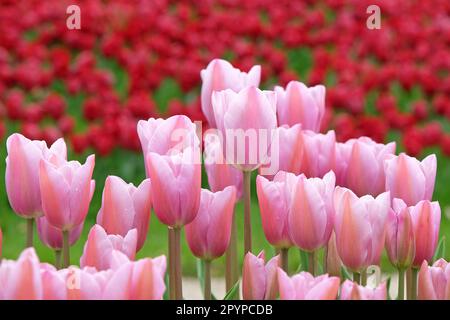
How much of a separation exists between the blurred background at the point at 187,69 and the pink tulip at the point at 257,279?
310cm

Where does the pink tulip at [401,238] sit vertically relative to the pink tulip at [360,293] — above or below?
above

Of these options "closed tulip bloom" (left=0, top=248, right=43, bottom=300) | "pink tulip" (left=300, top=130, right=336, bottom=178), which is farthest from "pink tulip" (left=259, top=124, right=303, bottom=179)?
"closed tulip bloom" (left=0, top=248, right=43, bottom=300)

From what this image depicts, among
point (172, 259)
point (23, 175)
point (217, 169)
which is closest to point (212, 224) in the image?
point (172, 259)

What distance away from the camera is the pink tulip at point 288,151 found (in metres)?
1.76

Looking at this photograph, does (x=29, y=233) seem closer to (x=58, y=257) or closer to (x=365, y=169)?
(x=58, y=257)

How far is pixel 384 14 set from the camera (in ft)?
Answer: 25.9

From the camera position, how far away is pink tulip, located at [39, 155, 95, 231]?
1505mm

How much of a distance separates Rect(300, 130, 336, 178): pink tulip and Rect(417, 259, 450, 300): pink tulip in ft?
1.32

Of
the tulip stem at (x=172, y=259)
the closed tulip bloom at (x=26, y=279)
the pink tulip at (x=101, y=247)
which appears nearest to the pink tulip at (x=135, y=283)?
the closed tulip bloom at (x=26, y=279)

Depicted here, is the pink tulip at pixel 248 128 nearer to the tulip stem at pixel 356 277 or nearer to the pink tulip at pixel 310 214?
the pink tulip at pixel 310 214

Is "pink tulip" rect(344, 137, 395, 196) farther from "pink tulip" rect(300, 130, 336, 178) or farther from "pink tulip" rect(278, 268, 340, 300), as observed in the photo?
"pink tulip" rect(278, 268, 340, 300)
